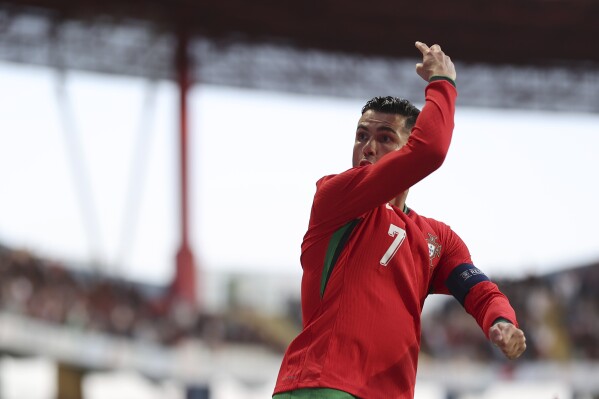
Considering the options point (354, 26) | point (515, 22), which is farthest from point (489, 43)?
point (354, 26)

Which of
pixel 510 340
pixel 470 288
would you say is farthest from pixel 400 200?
pixel 510 340

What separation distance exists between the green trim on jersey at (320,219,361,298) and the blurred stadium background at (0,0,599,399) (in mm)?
12664

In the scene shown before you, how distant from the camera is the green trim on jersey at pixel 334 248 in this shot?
3229 mm

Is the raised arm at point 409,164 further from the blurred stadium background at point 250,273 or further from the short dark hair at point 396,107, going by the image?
the blurred stadium background at point 250,273

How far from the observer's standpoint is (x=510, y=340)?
121 inches

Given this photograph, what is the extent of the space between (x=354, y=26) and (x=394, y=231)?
797 inches

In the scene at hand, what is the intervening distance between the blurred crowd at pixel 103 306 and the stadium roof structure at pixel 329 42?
4.96 meters

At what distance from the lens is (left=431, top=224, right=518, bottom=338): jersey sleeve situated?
3.30m

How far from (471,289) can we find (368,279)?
491mm

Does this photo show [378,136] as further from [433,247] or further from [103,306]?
[103,306]

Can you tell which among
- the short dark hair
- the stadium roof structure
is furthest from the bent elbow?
the stadium roof structure

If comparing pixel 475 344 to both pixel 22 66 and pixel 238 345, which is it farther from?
pixel 22 66

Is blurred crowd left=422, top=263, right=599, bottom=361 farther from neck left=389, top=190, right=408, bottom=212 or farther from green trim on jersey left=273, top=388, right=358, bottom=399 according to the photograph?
green trim on jersey left=273, top=388, right=358, bottom=399

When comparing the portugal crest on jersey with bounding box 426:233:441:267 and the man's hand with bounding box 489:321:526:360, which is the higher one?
the portugal crest on jersey with bounding box 426:233:441:267
